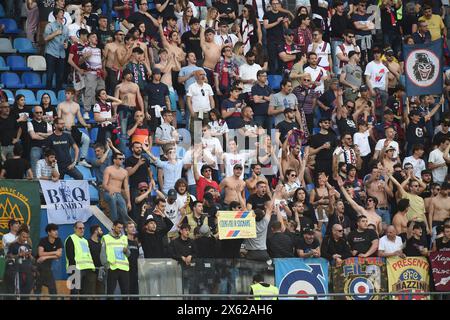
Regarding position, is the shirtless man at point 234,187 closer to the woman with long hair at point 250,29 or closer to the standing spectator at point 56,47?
the standing spectator at point 56,47

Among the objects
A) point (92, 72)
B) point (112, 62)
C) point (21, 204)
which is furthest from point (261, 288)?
point (112, 62)

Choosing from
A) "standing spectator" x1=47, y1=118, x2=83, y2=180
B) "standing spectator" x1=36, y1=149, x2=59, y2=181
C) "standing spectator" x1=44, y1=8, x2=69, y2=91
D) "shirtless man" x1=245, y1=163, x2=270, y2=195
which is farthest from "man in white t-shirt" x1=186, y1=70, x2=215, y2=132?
"standing spectator" x1=36, y1=149, x2=59, y2=181

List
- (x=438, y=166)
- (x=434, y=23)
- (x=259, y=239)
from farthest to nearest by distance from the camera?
(x=434, y=23), (x=438, y=166), (x=259, y=239)

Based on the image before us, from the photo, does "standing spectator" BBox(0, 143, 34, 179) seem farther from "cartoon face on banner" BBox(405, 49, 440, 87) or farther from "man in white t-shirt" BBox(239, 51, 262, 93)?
"cartoon face on banner" BBox(405, 49, 440, 87)

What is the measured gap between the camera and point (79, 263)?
925 inches

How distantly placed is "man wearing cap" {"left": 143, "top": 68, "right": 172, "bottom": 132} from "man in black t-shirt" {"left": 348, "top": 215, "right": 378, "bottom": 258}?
168 inches

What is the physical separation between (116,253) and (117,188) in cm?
197

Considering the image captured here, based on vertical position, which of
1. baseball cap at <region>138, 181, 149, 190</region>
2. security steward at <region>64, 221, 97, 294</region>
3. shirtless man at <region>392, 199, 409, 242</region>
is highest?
baseball cap at <region>138, 181, 149, 190</region>

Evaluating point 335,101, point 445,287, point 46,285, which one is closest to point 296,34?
point 335,101

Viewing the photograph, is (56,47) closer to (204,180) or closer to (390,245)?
(204,180)

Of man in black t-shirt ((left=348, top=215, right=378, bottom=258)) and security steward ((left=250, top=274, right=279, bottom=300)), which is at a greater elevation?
man in black t-shirt ((left=348, top=215, right=378, bottom=258))

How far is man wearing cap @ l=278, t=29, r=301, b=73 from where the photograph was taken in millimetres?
29859

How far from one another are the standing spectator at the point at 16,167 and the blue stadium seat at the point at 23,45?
4.15 metres
